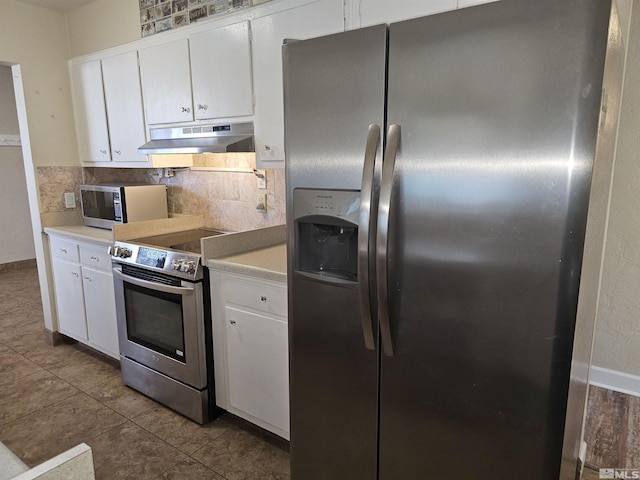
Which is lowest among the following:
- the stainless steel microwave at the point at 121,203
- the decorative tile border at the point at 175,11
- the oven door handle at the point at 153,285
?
the oven door handle at the point at 153,285

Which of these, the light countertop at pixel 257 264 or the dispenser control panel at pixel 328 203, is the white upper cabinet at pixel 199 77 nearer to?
the light countertop at pixel 257 264

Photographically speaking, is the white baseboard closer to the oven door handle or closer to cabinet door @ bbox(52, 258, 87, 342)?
the oven door handle

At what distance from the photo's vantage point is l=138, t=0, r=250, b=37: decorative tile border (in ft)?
8.11

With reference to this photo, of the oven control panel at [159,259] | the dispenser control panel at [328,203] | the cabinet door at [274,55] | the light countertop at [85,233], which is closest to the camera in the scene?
the dispenser control panel at [328,203]

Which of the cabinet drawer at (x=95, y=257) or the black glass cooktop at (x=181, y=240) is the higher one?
the black glass cooktop at (x=181, y=240)

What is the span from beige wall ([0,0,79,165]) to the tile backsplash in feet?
0.57

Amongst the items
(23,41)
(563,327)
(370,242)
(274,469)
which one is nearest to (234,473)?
(274,469)

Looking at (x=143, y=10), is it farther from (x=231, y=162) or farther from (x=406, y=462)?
(x=406, y=462)

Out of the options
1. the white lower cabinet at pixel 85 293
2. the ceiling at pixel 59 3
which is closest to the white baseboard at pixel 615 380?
the white lower cabinet at pixel 85 293

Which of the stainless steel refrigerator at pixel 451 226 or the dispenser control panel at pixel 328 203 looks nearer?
the stainless steel refrigerator at pixel 451 226

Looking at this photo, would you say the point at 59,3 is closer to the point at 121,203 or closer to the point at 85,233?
the point at 121,203

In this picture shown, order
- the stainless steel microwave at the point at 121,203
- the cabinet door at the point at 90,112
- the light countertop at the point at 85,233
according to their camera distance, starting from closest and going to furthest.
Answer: the light countertop at the point at 85,233 < the stainless steel microwave at the point at 121,203 < the cabinet door at the point at 90,112

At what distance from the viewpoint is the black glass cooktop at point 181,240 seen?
107 inches

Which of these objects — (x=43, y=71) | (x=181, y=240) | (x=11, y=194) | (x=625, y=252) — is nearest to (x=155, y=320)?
(x=181, y=240)
